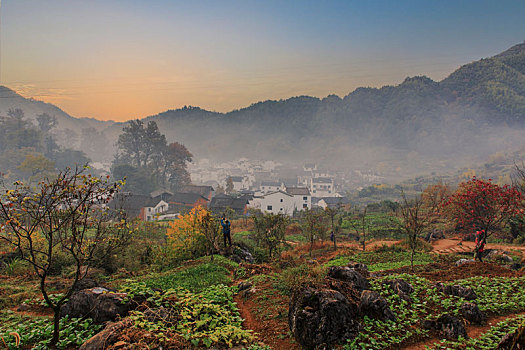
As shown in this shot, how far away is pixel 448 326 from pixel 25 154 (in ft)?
294

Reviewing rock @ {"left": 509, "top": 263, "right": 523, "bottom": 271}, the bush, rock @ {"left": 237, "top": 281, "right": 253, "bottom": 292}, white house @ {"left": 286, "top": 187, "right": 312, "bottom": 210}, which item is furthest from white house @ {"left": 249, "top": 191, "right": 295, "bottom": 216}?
rock @ {"left": 237, "top": 281, "right": 253, "bottom": 292}

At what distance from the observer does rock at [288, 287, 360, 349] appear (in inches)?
210

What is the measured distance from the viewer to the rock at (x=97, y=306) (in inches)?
234

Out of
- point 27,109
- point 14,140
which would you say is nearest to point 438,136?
point 14,140

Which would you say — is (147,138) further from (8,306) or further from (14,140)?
(8,306)

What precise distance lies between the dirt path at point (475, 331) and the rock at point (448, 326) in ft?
0.76

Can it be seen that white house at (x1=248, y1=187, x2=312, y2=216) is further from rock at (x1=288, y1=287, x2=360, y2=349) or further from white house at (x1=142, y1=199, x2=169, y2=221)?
rock at (x1=288, y1=287, x2=360, y2=349)

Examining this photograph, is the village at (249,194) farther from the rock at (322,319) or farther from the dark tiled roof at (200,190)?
the rock at (322,319)

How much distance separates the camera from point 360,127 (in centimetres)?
19000

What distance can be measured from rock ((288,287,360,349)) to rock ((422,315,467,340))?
1.76 m

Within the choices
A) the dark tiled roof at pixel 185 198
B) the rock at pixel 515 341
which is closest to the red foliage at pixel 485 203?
the rock at pixel 515 341

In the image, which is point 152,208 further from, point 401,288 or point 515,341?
point 515,341

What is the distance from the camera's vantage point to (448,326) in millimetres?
5852

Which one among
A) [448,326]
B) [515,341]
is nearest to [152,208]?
[448,326]
